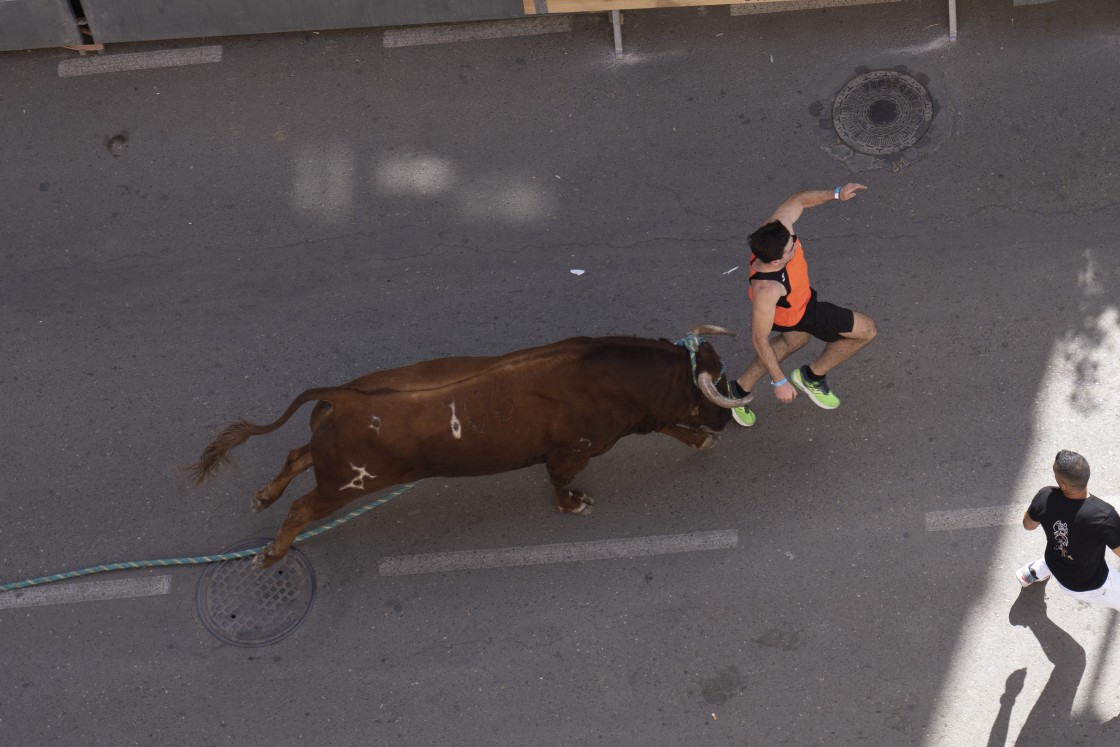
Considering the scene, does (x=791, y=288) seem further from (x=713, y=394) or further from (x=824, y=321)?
(x=713, y=394)

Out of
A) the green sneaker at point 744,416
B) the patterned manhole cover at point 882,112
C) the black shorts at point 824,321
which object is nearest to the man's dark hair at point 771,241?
the black shorts at point 824,321

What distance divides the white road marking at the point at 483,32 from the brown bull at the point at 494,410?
127 inches

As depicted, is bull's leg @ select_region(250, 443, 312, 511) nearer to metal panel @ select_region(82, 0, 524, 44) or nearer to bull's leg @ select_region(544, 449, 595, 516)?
bull's leg @ select_region(544, 449, 595, 516)

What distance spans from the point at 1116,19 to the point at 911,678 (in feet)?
16.8

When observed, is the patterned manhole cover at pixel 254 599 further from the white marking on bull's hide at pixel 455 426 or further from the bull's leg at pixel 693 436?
the bull's leg at pixel 693 436

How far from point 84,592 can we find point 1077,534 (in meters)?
6.06

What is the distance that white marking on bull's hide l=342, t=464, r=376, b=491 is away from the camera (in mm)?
5998

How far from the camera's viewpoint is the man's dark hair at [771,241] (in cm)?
581

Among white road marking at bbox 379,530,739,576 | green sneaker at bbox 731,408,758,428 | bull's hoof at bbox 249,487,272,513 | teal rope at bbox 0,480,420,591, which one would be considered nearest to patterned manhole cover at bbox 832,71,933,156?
green sneaker at bbox 731,408,758,428

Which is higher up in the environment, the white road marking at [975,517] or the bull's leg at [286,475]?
the bull's leg at [286,475]

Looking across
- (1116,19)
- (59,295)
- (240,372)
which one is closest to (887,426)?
(1116,19)

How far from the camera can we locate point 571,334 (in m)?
7.41

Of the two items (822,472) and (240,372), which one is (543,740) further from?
(240,372)

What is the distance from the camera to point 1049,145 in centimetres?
767
